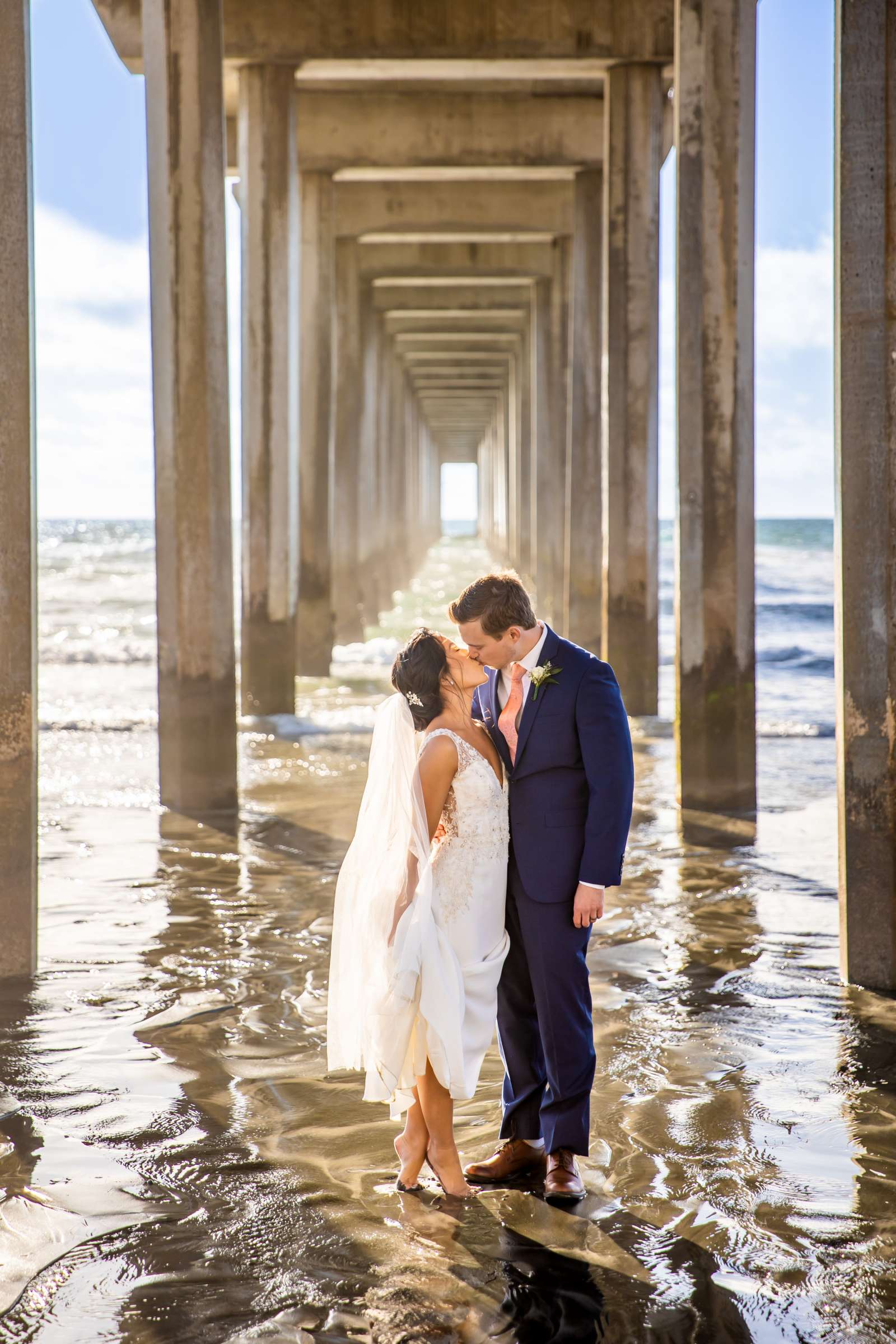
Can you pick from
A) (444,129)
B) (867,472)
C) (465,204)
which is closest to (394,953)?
(867,472)

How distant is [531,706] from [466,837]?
1.20 ft

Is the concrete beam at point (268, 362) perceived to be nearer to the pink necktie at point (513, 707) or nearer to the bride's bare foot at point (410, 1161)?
the pink necktie at point (513, 707)

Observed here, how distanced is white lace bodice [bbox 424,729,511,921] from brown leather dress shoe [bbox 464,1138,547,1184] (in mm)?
658

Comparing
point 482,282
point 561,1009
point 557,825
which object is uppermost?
point 482,282

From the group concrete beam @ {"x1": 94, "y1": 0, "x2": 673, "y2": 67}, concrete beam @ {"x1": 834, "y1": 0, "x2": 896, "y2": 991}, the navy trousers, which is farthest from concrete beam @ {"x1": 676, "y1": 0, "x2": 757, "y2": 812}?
the navy trousers

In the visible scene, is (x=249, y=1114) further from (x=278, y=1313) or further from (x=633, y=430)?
(x=633, y=430)

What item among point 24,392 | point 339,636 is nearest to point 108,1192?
point 24,392

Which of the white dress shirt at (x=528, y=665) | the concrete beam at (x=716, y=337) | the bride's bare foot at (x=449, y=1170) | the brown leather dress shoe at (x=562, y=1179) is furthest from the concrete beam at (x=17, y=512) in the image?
the concrete beam at (x=716, y=337)

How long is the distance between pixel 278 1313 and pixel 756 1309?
96cm

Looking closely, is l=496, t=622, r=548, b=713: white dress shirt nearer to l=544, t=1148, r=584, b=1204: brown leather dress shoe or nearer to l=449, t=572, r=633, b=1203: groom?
l=449, t=572, r=633, b=1203: groom

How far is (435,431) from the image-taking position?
62.6 meters

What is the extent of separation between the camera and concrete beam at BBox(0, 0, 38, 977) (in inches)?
196

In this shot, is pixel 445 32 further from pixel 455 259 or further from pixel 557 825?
pixel 557 825

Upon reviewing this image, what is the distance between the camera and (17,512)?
5.03m
